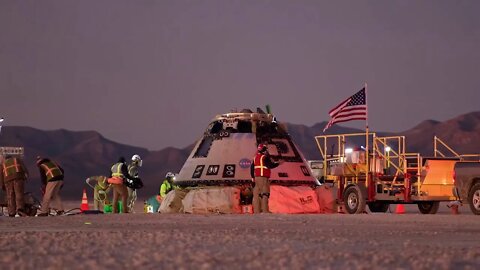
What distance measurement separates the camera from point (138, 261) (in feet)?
24.3

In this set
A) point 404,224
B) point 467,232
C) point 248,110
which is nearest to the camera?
point 467,232

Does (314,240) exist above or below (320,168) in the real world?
below

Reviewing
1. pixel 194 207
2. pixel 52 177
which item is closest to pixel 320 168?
pixel 194 207

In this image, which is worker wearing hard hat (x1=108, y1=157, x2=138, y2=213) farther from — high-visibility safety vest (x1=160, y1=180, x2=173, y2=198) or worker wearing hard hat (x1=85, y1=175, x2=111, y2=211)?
worker wearing hard hat (x1=85, y1=175, x2=111, y2=211)

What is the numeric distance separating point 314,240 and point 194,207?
11670 millimetres

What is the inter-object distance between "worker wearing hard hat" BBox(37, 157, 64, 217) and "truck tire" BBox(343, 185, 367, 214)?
802cm

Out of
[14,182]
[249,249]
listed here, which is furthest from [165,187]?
[249,249]

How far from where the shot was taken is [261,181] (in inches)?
786

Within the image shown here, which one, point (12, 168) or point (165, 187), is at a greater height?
point (12, 168)

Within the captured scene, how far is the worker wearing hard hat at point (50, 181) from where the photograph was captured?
64.2 feet

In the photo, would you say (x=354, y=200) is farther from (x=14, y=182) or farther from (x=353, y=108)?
(x=14, y=182)

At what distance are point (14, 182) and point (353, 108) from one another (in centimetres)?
1056

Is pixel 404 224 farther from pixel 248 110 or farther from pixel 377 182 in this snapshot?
pixel 248 110

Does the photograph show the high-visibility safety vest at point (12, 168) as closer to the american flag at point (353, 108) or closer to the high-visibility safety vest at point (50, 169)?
the high-visibility safety vest at point (50, 169)
